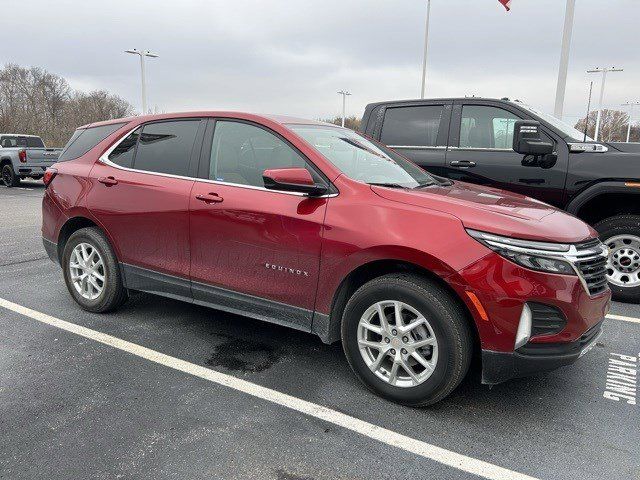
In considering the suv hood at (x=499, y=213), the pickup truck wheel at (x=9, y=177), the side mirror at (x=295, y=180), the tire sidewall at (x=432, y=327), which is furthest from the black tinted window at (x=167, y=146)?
the pickup truck wheel at (x=9, y=177)

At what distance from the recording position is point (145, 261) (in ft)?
13.0

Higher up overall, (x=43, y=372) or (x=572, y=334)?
(x=572, y=334)

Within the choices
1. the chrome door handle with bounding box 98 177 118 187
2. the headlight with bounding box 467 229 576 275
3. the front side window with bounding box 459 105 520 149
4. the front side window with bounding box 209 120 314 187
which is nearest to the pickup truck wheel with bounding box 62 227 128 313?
the chrome door handle with bounding box 98 177 118 187

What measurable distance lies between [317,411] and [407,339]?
0.66 meters

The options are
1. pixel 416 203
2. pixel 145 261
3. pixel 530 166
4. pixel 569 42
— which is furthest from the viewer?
pixel 569 42

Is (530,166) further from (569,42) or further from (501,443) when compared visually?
(569,42)

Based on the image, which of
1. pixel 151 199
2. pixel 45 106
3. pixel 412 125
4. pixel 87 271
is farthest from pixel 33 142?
pixel 45 106

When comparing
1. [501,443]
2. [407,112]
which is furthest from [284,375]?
[407,112]

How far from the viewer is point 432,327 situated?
9.01 ft

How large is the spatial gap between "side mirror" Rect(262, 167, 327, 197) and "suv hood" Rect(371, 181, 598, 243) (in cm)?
36

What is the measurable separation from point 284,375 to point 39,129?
45.0m

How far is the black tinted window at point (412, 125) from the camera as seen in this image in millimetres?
5734

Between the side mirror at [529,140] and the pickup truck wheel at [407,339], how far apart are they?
8.86ft

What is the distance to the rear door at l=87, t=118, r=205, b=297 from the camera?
12.3 feet
